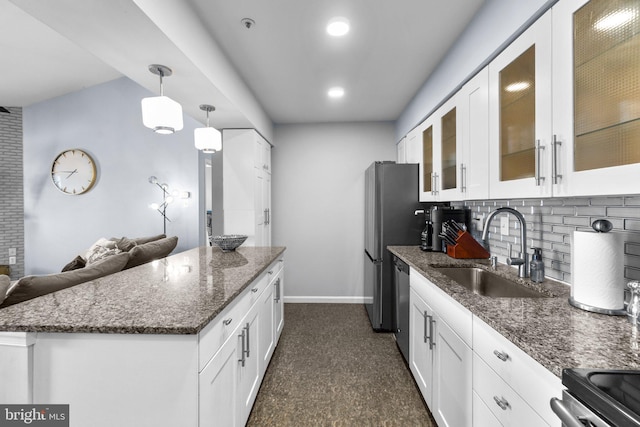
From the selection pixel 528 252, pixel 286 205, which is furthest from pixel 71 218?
pixel 528 252

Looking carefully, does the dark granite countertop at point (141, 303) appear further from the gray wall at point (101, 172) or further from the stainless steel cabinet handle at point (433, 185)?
the gray wall at point (101, 172)

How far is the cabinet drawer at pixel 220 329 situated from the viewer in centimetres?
116

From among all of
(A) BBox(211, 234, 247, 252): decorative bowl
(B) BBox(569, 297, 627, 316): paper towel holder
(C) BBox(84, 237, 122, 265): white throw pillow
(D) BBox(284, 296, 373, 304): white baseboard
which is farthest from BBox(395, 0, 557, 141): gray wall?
(C) BBox(84, 237, 122, 265): white throw pillow

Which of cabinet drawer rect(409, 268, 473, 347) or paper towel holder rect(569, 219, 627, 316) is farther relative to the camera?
cabinet drawer rect(409, 268, 473, 347)

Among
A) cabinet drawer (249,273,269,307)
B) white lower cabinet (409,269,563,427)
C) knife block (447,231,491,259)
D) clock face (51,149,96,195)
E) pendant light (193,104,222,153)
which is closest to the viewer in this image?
white lower cabinet (409,269,563,427)

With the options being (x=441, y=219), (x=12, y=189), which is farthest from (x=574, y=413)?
(x=12, y=189)

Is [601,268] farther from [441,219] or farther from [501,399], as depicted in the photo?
[441,219]

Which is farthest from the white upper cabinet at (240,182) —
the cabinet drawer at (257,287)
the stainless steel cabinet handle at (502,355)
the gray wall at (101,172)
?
the stainless steel cabinet handle at (502,355)

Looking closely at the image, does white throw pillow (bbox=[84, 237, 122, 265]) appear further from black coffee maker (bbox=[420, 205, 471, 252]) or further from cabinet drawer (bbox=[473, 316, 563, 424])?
cabinet drawer (bbox=[473, 316, 563, 424])

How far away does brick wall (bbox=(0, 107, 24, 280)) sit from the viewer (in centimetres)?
526

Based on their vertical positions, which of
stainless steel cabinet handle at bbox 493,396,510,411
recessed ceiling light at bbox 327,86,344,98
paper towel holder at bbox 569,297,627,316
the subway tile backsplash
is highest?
recessed ceiling light at bbox 327,86,344,98

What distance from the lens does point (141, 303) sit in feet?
4.45

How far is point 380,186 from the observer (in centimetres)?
320

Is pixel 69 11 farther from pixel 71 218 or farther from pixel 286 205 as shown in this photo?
pixel 71 218
